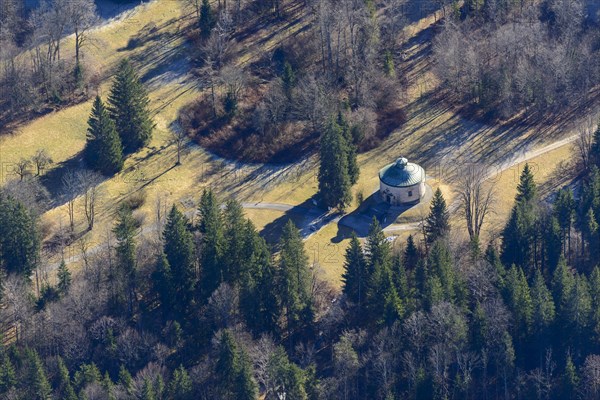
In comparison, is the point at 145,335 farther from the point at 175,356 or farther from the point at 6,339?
the point at 6,339

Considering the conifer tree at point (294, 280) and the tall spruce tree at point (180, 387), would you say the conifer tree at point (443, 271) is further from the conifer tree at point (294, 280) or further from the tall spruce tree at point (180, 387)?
the tall spruce tree at point (180, 387)

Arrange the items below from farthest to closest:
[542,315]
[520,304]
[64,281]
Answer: [64,281] < [520,304] < [542,315]

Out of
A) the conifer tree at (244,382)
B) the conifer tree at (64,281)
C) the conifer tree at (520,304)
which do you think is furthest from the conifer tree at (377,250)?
the conifer tree at (64,281)

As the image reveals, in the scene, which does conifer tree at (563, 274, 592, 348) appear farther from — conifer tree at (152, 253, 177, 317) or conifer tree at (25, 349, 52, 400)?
conifer tree at (25, 349, 52, 400)

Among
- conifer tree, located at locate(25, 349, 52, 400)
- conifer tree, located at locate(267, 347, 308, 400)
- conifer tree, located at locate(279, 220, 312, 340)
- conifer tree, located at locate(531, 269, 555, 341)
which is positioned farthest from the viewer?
conifer tree, located at locate(279, 220, 312, 340)

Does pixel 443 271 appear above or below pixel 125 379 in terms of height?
below

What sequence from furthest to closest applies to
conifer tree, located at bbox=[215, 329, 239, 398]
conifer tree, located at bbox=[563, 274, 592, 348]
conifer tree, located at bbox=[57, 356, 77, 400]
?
conifer tree, located at bbox=[563, 274, 592, 348] → conifer tree, located at bbox=[215, 329, 239, 398] → conifer tree, located at bbox=[57, 356, 77, 400]

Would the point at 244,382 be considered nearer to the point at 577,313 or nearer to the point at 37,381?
the point at 37,381

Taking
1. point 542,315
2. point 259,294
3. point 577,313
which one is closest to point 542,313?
point 542,315

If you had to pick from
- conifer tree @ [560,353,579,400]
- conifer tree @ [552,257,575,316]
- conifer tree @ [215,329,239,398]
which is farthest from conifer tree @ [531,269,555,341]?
conifer tree @ [215,329,239,398]
